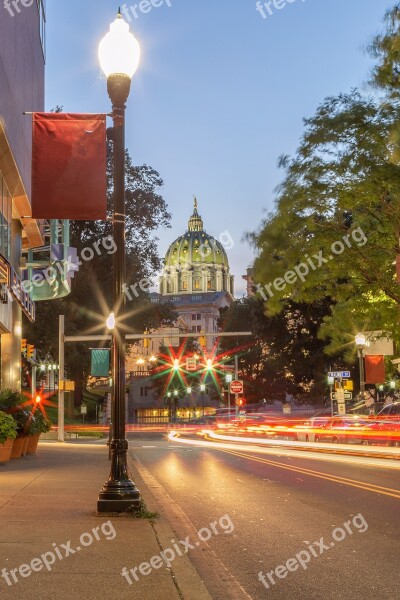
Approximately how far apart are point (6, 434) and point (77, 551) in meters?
13.7

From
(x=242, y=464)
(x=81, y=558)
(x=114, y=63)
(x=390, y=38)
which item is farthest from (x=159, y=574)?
(x=390, y=38)

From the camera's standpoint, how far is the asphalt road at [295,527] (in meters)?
8.12

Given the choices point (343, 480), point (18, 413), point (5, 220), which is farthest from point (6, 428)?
point (5, 220)

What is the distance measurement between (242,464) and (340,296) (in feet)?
22.4

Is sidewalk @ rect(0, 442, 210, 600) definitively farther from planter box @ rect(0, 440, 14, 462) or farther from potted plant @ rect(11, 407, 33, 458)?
potted plant @ rect(11, 407, 33, 458)

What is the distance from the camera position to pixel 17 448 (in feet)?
82.1

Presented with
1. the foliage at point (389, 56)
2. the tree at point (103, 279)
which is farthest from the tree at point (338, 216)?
the tree at point (103, 279)

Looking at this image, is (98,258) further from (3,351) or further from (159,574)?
(159,574)

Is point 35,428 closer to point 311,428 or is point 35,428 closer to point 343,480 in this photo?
point 343,480

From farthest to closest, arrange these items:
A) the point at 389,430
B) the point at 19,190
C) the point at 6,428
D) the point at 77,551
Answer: the point at 389,430, the point at 19,190, the point at 6,428, the point at 77,551

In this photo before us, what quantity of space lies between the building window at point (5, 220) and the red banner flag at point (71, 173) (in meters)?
15.8

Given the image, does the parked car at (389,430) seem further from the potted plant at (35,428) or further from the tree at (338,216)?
the potted plant at (35,428)

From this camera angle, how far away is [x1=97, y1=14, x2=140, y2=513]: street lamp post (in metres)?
11.6

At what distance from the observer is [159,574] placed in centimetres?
773
